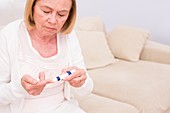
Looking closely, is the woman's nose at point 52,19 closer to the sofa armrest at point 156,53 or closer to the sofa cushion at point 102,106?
the sofa cushion at point 102,106

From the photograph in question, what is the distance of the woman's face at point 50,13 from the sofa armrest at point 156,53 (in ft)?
4.74

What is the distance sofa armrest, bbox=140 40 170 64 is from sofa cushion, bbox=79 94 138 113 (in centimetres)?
91

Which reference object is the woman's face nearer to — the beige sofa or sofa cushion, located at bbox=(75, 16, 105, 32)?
the beige sofa

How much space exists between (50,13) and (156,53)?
152 centimetres

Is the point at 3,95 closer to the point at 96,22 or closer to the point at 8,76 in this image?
the point at 8,76

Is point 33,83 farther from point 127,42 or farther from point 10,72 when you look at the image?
point 127,42

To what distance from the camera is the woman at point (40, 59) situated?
46.2 inches

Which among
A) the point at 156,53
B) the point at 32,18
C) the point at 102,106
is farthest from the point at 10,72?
the point at 156,53

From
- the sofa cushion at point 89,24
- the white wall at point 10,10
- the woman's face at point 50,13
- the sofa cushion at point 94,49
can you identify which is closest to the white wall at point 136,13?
the sofa cushion at point 89,24

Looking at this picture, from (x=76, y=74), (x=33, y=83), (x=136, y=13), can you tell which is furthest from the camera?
(x=136, y=13)

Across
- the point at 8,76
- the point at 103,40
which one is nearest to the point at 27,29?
the point at 8,76

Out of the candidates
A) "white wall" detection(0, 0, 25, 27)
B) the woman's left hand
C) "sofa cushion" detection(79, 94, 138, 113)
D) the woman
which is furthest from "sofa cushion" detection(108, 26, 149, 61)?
the woman's left hand

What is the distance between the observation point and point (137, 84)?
1.95 metres

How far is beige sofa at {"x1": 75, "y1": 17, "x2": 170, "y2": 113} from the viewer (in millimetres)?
1738
